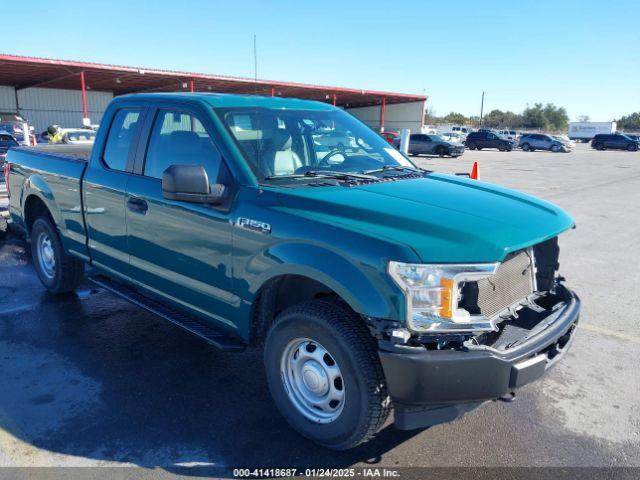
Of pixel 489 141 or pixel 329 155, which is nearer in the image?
pixel 329 155

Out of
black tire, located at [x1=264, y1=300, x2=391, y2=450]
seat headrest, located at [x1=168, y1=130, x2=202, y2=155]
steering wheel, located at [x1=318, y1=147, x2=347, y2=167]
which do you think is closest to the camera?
black tire, located at [x1=264, y1=300, x2=391, y2=450]

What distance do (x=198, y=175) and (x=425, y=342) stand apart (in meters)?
1.58

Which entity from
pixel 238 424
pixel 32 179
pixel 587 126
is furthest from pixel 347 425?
pixel 587 126

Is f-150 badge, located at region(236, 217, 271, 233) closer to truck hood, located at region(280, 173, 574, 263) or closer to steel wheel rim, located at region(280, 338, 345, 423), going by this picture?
truck hood, located at region(280, 173, 574, 263)

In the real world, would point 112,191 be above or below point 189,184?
below

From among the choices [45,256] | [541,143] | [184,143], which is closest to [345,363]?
[184,143]

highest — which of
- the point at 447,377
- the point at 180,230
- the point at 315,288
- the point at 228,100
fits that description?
the point at 228,100

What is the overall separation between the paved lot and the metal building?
26171mm

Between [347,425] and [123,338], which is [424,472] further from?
[123,338]

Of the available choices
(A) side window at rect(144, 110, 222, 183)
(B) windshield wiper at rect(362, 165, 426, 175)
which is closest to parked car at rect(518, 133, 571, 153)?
(B) windshield wiper at rect(362, 165, 426, 175)

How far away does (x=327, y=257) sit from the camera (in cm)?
271

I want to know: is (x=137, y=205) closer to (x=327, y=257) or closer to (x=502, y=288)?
(x=327, y=257)

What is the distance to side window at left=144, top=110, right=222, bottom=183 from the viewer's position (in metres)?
3.47

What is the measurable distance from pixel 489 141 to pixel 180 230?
42250mm
